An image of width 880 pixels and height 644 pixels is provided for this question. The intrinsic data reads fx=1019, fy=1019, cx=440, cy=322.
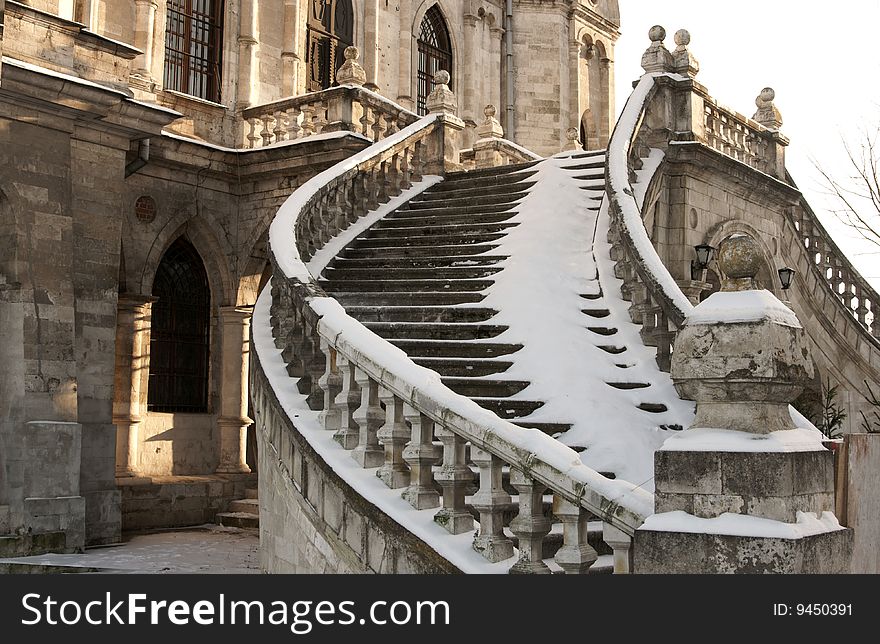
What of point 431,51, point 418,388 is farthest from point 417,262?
point 431,51

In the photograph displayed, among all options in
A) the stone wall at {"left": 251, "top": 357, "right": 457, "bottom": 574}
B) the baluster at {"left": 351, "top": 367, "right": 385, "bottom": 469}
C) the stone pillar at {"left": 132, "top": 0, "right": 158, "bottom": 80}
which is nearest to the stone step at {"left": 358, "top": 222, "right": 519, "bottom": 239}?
the stone wall at {"left": 251, "top": 357, "right": 457, "bottom": 574}

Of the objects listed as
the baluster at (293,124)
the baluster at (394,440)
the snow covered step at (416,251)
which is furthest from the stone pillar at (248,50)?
the baluster at (394,440)

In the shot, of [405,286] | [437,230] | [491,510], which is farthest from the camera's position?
[437,230]

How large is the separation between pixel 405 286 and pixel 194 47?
27.8 ft

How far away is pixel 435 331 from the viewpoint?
10.2 m

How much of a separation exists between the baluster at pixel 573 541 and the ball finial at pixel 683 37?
1064cm

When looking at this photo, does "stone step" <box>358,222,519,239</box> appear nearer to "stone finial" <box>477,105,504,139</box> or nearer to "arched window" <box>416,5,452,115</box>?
"stone finial" <box>477,105,504,139</box>

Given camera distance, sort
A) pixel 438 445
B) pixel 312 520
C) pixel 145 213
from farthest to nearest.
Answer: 1. pixel 145 213
2. pixel 312 520
3. pixel 438 445

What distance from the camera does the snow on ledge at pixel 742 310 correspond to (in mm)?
4434

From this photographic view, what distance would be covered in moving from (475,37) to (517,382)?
55.5ft

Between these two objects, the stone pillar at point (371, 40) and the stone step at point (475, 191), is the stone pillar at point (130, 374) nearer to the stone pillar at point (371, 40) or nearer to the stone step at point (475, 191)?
the stone step at point (475, 191)

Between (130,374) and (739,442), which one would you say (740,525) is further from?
(130,374)

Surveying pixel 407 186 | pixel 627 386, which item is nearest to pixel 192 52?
pixel 407 186

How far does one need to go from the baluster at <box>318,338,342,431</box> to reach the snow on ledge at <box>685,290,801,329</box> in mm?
3405
